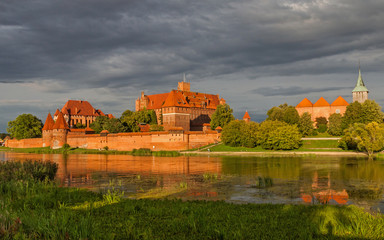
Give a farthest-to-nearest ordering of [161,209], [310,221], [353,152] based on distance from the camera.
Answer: [353,152]
[161,209]
[310,221]

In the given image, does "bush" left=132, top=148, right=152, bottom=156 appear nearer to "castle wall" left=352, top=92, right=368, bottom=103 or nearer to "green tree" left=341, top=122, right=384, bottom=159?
"green tree" left=341, top=122, right=384, bottom=159

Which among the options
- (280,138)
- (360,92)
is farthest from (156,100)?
(280,138)

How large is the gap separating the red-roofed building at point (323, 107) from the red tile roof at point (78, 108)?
173 ft

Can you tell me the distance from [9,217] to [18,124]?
7429 centimetres

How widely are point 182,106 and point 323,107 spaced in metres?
29.1

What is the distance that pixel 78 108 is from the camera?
97.2 metres

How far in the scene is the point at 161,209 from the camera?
1016 cm

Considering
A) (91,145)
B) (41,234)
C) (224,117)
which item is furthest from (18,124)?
(41,234)

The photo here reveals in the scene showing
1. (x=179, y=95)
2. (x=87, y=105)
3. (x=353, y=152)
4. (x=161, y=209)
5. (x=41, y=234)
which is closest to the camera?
(x=41, y=234)

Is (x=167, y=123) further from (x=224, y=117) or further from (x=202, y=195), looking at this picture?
(x=202, y=195)

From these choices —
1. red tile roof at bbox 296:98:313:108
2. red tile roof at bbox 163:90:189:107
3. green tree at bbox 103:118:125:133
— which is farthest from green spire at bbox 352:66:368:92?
green tree at bbox 103:118:125:133

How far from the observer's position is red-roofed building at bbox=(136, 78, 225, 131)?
7606 centimetres

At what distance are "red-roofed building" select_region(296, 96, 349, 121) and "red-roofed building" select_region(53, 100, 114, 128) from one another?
52494 millimetres

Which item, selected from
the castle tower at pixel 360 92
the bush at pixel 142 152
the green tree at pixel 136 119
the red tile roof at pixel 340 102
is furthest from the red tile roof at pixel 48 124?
the castle tower at pixel 360 92
